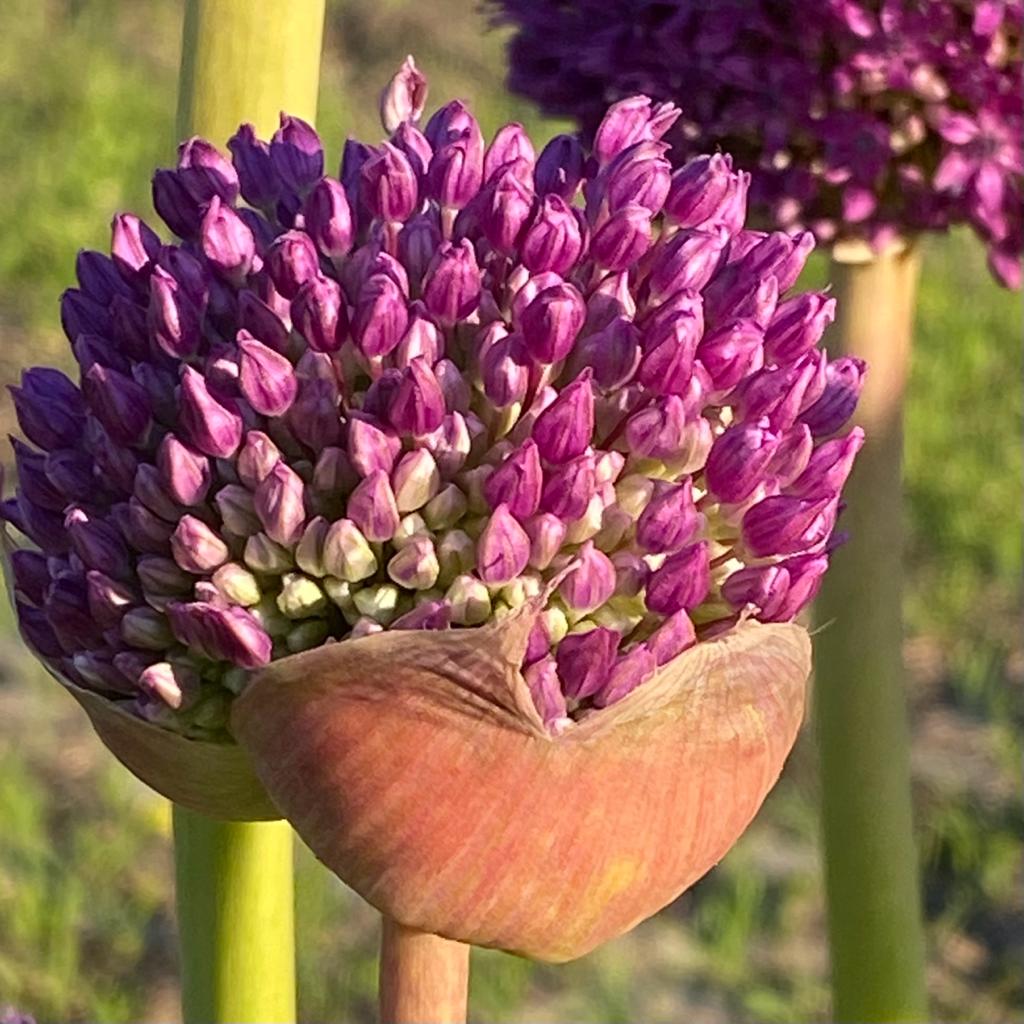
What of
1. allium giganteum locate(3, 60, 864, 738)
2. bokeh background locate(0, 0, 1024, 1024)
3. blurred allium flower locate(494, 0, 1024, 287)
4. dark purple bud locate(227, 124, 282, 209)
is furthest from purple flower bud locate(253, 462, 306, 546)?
bokeh background locate(0, 0, 1024, 1024)

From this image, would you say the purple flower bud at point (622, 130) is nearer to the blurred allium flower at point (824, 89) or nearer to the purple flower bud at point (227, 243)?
the purple flower bud at point (227, 243)

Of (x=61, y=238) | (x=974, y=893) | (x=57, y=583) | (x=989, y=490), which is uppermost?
(x=61, y=238)

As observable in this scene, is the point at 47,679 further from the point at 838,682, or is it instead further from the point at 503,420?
the point at 503,420

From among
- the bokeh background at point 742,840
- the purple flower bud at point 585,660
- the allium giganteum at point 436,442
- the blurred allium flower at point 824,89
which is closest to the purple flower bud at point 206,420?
the allium giganteum at point 436,442

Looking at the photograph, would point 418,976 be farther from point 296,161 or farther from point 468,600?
point 296,161

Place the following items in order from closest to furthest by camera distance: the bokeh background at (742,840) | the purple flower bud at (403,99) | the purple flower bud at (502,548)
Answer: the purple flower bud at (502,548)
the purple flower bud at (403,99)
the bokeh background at (742,840)

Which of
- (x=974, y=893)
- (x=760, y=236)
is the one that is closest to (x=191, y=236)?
(x=760, y=236)
